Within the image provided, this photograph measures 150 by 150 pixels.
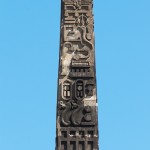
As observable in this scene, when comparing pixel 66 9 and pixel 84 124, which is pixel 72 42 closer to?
pixel 66 9

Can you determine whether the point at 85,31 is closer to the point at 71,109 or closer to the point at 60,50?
the point at 60,50

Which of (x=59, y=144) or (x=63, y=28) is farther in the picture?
(x=63, y=28)

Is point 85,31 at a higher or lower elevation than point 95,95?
higher

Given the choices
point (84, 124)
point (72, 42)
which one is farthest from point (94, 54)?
point (84, 124)

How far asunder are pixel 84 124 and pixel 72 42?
206 cm

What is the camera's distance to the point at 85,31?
1681 centimetres

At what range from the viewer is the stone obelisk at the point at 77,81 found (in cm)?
1591

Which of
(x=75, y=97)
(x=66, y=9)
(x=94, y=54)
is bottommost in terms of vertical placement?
(x=75, y=97)

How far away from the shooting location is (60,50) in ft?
54.6

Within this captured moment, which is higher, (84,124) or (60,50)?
(60,50)

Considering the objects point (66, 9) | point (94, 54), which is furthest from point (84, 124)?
point (66, 9)

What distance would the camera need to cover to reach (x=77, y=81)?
53.9ft

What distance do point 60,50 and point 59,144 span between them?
90.9 inches

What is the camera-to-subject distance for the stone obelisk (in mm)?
15914
